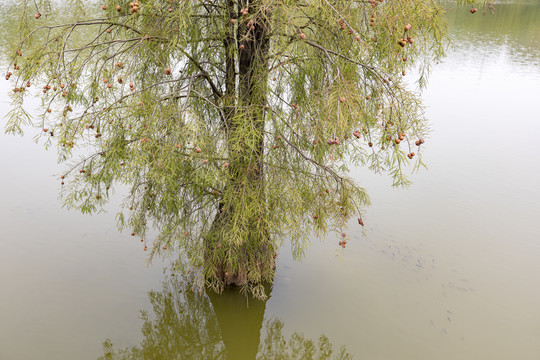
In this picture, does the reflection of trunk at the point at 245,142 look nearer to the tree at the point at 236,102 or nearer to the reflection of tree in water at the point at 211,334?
the tree at the point at 236,102

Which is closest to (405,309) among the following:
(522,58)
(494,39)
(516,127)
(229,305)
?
(229,305)

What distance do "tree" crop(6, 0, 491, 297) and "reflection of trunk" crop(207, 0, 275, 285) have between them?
0.03 meters

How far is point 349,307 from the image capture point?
24.2 feet

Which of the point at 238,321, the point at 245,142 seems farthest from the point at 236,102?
the point at 238,321

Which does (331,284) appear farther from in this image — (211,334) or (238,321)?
(211,334)

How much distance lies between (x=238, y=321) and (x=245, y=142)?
2.89 m

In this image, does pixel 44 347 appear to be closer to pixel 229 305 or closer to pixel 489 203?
pixel 229 305

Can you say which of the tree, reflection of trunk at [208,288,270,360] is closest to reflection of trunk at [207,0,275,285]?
the tree

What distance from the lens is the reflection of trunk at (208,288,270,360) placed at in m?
6.73

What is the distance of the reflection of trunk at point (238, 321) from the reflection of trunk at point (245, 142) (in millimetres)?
1015

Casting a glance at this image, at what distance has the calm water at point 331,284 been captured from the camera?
6.73 m

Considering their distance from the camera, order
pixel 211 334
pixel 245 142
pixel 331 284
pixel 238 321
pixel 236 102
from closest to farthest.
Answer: pixel 245 142 → pixel 236 102 → pixel 211 334 → pixel 238 321 → pixel 331 284

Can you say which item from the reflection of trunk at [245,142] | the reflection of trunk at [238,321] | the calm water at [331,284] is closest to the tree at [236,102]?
the reflection of trunk at [245,142]

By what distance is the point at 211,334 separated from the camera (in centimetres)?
689
